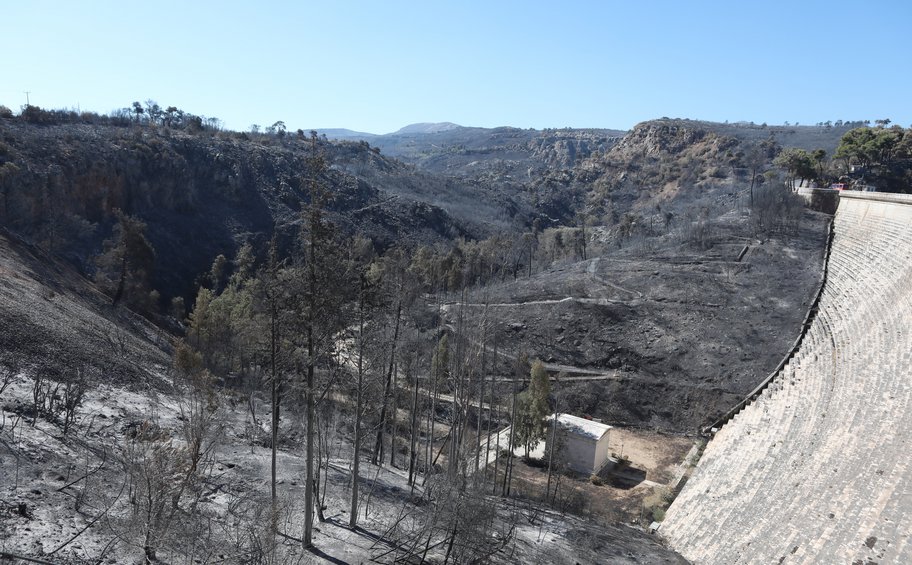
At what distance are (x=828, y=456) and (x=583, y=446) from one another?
1316 cm

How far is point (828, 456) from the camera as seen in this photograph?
57.8ft

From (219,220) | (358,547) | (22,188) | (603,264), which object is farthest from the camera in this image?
(219,220)

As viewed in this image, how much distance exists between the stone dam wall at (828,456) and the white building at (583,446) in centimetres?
480

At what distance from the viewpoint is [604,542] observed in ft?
56.0

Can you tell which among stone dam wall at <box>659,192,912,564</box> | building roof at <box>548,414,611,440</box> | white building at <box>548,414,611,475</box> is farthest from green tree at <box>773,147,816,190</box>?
white building at <box>548,414,611,475</box>

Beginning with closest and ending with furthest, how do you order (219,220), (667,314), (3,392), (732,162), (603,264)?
(3,392) → (667,314) → (603,264) → (219,220) → (732,162)

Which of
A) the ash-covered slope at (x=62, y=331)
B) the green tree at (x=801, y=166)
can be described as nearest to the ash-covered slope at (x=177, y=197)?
the ash-covered slope at (x=62, y=331)

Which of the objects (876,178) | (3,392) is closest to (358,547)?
(3,392)

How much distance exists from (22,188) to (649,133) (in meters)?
121

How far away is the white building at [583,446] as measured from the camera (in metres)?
29.5

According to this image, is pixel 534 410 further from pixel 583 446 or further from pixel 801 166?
pixel 801 166

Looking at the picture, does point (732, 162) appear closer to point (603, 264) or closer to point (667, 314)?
point (603, 264)

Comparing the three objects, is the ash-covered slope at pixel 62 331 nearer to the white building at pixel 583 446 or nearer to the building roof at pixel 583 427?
the white building at pixel 583 446

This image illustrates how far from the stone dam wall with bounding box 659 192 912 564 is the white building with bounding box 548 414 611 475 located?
4799 mm
